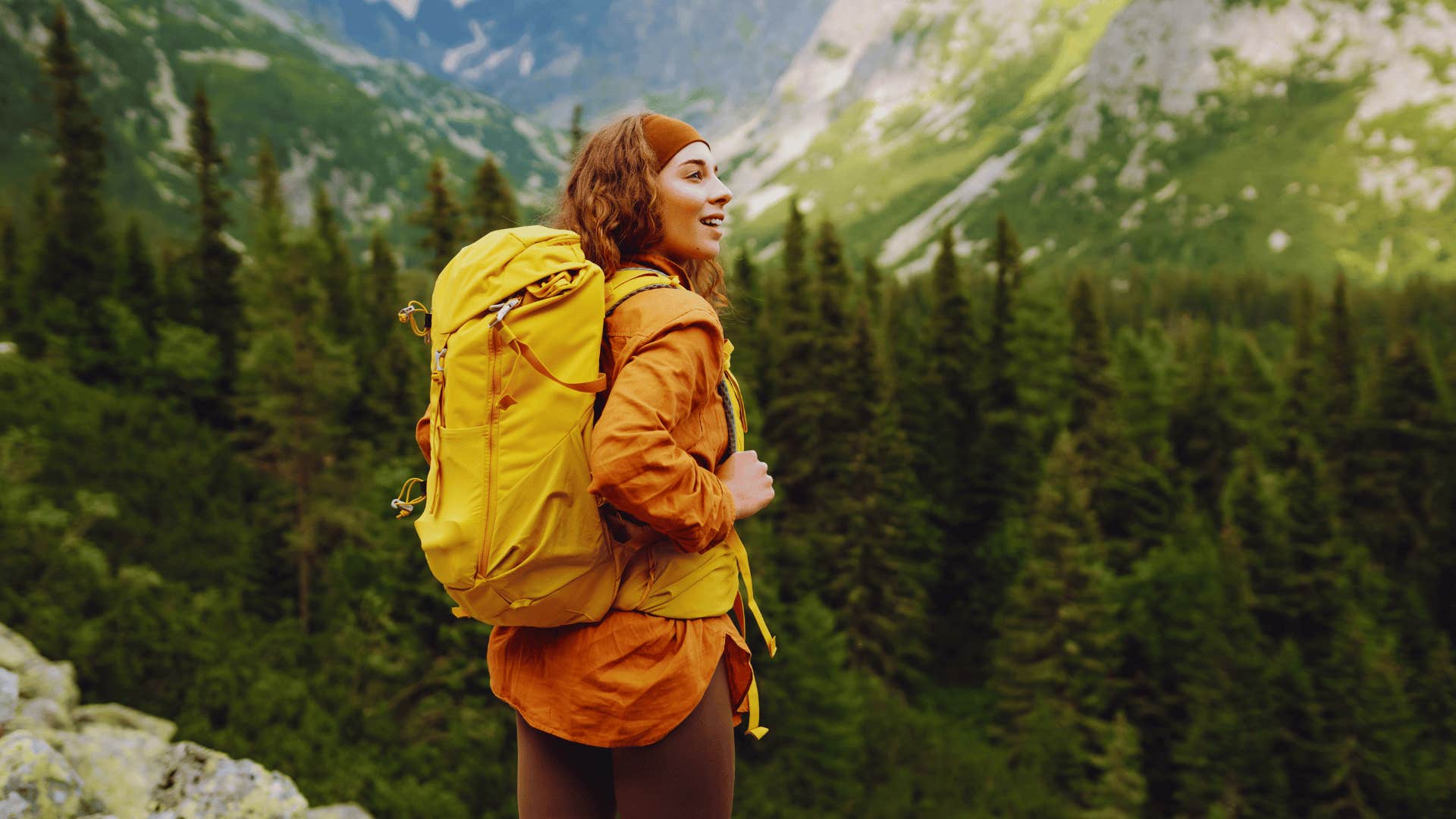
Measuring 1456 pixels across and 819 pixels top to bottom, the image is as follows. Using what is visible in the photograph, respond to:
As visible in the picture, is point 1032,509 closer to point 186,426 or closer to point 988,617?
point 988,617

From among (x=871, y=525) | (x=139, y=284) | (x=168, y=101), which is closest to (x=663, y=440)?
(x=871, y=525)

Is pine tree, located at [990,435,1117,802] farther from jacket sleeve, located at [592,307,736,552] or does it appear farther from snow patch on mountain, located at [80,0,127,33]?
snow patch on mountain, located at [80,0,127,33]

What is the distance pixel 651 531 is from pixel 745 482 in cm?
33

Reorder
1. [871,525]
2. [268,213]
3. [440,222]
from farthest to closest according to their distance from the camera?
1. [871,525]
2. [268,213]
3. [440,222]

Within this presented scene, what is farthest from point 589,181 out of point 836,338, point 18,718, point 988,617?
point 988,617

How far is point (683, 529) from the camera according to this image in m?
2.45

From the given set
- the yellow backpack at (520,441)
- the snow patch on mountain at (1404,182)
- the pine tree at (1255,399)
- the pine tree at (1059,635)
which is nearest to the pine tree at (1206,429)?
the pine tree at (1255,399)

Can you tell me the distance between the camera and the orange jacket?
2344 mm

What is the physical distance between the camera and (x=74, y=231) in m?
41.1

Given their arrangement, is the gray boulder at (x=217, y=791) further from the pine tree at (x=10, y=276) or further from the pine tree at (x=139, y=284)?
the pine tree at (x=139, y=284)

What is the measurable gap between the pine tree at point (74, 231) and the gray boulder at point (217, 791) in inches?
1555

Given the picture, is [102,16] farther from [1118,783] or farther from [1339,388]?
[1118,783]

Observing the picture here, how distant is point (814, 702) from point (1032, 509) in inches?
712

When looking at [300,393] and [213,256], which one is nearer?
[300,393]
